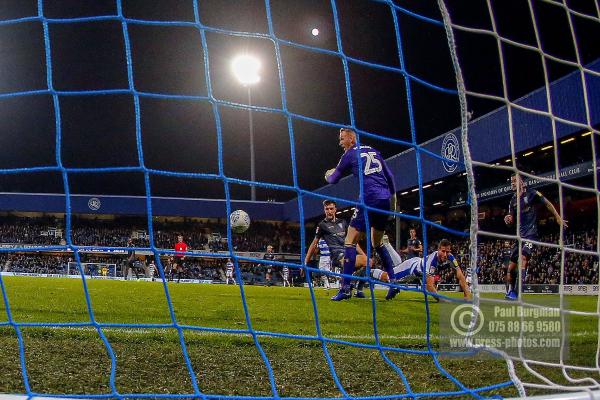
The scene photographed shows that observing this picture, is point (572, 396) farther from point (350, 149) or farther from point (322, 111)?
point (322, 111)

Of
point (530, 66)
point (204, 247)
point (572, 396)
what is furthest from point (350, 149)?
point (204, 247)

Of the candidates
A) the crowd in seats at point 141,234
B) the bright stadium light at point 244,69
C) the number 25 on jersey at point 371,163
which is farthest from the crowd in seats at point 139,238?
the number 25 on jersey at point 371,163

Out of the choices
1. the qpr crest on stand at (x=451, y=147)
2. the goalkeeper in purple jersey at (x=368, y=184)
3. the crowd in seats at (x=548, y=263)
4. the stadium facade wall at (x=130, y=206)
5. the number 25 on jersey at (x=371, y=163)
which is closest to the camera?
the goalkeeper in purple jersey at (x=368, y=184)

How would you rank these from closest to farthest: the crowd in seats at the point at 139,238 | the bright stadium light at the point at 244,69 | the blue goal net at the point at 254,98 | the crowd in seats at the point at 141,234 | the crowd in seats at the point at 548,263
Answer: the crowd in seats at the point at 548,263, the blue goal net at the point at 254,98, the bright stadium light at the point at 244,69, the crowd in seats at the point at 139,238, the crowd in seats at the point at 141,234

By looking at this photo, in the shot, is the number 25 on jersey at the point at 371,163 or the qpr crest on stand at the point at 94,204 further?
the qpr crest on stand at the point at 94,204

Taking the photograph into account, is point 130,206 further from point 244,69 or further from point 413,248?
point 413,248

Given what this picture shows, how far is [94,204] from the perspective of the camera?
30656mm

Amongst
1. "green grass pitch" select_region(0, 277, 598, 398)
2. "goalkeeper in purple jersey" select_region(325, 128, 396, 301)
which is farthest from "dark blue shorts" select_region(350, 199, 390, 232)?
"green grass pitch" select_region(0, 277, 598, 398)

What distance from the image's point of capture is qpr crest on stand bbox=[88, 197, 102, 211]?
3053 cm

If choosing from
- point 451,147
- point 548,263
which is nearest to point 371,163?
point 548,263

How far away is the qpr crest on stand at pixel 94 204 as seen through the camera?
3053 cm

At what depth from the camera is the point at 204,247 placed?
31047mm

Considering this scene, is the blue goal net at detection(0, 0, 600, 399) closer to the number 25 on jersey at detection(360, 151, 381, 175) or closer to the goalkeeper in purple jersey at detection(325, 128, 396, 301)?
the goalkeeper in purple jersey at detection(325, 128, 396, 301)

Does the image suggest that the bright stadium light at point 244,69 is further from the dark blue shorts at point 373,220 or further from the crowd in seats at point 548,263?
the dark blue shorts at point 373,220
